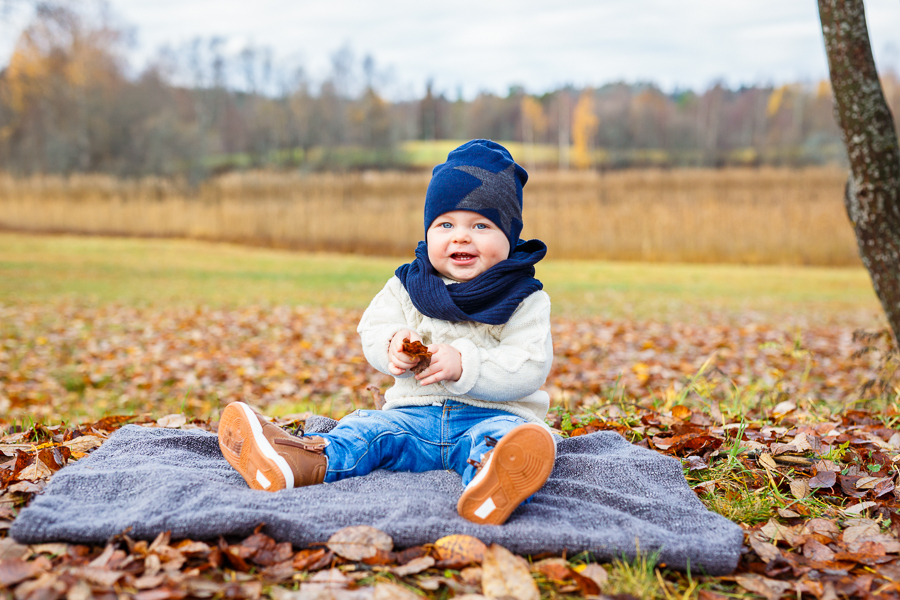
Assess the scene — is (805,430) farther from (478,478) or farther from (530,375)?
(478,478)

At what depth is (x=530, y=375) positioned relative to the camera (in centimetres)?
244

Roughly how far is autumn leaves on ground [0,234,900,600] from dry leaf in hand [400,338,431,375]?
65 cm

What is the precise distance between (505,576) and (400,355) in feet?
2.92

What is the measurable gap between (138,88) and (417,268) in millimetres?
27025

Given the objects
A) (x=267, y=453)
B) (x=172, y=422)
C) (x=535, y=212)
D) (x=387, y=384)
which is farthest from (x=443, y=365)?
(x=535, y=212)

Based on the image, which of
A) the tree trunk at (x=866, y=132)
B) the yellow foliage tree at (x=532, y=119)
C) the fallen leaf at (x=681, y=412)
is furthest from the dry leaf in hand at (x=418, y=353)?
the yellow foliage tree at (x=532, y=119)

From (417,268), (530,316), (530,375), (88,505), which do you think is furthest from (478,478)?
(88,505)

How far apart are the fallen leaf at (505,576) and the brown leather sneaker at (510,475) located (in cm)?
14

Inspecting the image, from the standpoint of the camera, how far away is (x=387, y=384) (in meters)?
6.10

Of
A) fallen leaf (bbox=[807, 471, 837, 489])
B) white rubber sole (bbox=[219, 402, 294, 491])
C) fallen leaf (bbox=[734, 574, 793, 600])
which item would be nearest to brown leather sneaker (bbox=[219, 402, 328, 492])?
white rubber sole (bbox=[219, 402, 294, 491])

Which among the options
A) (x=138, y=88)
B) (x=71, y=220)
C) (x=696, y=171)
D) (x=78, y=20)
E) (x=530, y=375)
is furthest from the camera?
(x=138, y=88)

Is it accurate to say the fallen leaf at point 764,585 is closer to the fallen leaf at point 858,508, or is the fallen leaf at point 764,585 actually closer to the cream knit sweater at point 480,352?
the fallen leaf at point 858,508

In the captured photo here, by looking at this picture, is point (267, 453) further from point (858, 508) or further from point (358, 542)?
point (858, 508)

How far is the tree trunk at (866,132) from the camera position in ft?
11.4
